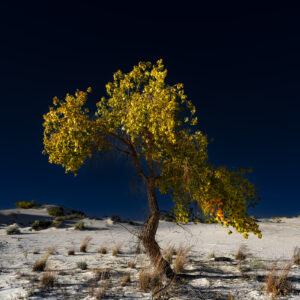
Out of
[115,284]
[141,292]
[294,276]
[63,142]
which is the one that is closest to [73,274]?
[115,284]

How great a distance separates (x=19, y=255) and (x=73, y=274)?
4.71 meters

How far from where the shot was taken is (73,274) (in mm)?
7965

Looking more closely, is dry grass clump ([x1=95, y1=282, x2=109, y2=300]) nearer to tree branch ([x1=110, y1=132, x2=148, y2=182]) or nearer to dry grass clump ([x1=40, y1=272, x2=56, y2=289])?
dry grass clump ([x1=40, y1=272, x2=56, y2=289])

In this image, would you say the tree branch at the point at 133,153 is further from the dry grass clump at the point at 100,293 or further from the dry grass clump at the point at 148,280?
the dry grass clump at the point at 100,293

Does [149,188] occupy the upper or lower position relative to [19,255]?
upper

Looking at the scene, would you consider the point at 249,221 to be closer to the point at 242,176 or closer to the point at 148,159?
the point at 242,176

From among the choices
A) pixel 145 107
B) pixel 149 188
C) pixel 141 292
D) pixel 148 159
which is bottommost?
pixel 141 292

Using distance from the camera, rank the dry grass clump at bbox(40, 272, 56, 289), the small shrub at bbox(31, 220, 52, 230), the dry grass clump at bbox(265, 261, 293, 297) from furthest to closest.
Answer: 1. the small shrub at bbox(31, 220, 52, 230)
2. the dry grass clump at bbox(40, 272, 56, 289)
3. the dry grass clump at bbox(265, 261, 293, 297)

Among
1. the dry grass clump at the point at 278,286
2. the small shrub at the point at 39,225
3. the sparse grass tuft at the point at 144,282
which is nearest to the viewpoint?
the dry grass clump at the point at 278,286

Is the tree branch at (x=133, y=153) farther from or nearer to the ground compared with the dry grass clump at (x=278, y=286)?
farther from the ground

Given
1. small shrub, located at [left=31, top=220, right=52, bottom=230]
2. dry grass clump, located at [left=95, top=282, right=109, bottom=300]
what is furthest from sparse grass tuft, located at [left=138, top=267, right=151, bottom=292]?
small shrub, located at [left=31, top=220, right=52, bottom=230]

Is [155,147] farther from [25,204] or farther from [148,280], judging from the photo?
[25,204]

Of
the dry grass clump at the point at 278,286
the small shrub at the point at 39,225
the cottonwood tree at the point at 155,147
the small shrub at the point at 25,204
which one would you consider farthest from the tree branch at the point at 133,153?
the small shrub at the point at 25,204

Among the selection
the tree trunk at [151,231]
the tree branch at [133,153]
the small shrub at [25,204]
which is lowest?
the tree trunk at [151,231]
